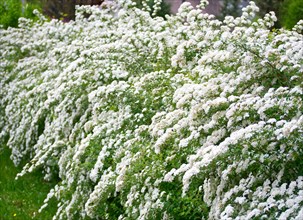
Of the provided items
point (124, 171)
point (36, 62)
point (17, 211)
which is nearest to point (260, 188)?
point (124, 171)

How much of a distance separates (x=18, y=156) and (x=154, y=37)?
2219 mm

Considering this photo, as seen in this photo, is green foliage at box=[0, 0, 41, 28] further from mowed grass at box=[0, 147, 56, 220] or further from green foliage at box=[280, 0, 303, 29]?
green foliage at box=[280, 0, 303, 29]

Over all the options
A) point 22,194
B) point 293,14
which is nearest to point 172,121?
point 22,194

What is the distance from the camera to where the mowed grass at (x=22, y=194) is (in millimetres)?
5539

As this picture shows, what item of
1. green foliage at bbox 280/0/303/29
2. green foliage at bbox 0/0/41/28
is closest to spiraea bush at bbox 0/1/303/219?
green foliage at bbox 0/0/41/28

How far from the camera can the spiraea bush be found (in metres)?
2.99

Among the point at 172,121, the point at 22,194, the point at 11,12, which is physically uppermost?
the point at 172,121

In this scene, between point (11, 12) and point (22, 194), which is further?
point (11, 12)

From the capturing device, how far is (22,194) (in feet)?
20.1

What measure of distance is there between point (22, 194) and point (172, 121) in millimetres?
2733

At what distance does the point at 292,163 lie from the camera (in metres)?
3.00

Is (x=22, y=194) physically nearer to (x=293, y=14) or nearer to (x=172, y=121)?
(x=172, y=121)

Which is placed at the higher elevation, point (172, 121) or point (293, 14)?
point (172, 121)

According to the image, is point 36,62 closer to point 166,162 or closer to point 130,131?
point 130,131
